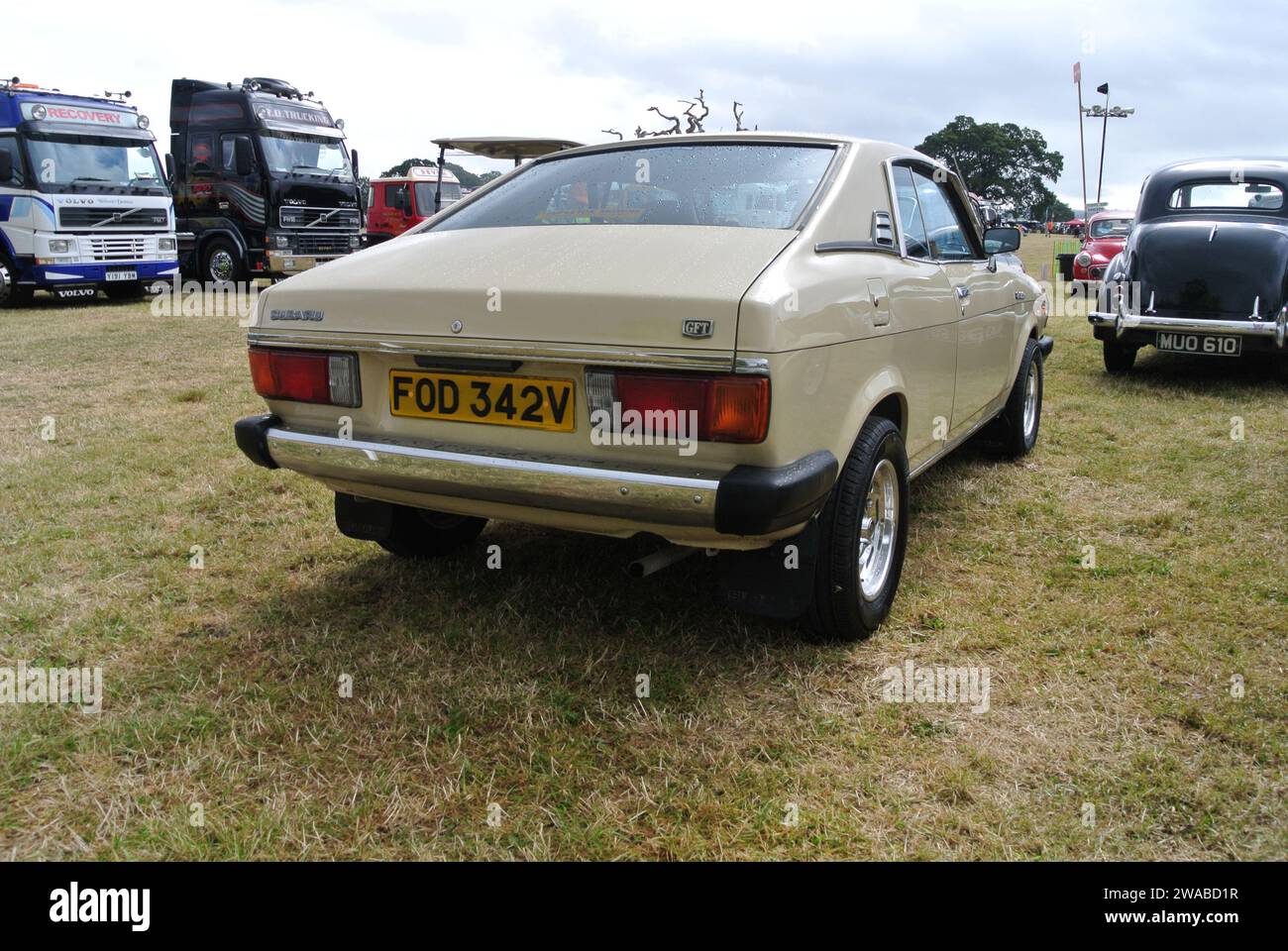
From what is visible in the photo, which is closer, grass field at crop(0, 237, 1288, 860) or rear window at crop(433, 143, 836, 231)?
grass field at crop(0, 237, 1288, 860)

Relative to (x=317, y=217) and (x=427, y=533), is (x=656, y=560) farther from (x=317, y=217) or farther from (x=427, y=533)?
(x=317, y=217)

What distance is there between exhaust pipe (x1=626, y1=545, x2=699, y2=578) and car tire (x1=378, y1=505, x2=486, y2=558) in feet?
3.04

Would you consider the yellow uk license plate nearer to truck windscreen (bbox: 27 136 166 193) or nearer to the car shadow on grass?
the car shadow on grass

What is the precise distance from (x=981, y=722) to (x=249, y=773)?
187cm

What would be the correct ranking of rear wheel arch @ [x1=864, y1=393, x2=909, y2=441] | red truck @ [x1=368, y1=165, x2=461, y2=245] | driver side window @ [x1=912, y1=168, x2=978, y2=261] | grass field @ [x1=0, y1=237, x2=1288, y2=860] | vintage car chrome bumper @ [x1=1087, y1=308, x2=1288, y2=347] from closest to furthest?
grass field @ [x1=0, y1=237, x2=1288, y2=860] → rear wheel arch @ [x1=864, y1=393, x2=909, y2=441] → driver side window @ [x1=912, y1=168, x2=978, y2=261] → vintage car chrome bumper @ [x1=1087, y1=308, x2=1288, y2=347] → red truck @ [x1=368, y1=165, x2=461, y2=245]

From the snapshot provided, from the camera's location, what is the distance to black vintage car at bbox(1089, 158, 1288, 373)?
270 inches

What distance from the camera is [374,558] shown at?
367cm

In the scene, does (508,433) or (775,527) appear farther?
(508,433)

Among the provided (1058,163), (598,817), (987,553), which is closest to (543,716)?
(598,817)

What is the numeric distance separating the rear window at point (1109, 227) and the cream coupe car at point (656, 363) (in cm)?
1447

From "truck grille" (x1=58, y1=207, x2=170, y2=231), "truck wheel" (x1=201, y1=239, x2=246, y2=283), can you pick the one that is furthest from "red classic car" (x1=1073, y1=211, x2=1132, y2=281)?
"truck grille" (x1=58, y1=207, x2=170, y2=231)

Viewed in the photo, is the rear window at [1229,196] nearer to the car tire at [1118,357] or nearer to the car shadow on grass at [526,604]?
the car tire at [1118,357]

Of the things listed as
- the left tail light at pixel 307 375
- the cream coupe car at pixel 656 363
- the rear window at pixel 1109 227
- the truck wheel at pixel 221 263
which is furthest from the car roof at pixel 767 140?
the rear window at pixel 1109 227
